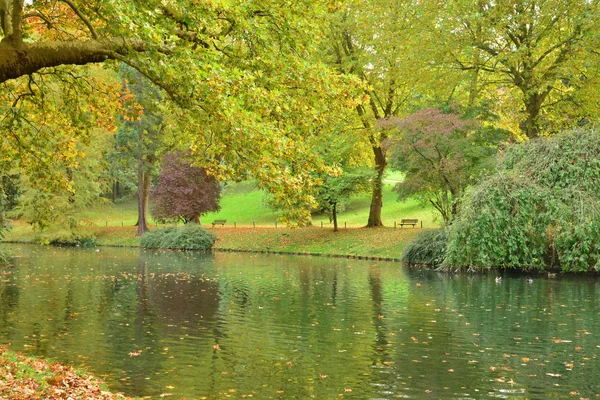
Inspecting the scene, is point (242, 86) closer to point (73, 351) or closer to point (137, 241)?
point (73, 351)

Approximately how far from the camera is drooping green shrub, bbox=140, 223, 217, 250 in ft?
152

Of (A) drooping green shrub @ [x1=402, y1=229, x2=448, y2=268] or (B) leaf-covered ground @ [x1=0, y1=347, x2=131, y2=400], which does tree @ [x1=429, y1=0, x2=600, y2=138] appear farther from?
(B) leaf-covered ground @ [x1=0, y1=347, x2=131, y2=400]

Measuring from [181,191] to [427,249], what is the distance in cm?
→ 2459

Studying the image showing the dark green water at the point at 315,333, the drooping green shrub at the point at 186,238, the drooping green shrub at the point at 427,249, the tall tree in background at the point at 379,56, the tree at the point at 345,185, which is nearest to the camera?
the dark green water at the point at 315,333

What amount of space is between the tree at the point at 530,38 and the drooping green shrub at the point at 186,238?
22.3 metres

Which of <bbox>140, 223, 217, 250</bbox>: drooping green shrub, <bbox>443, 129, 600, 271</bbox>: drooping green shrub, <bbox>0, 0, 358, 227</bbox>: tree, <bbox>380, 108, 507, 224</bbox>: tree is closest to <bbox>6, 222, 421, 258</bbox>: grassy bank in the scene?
<bbox>140, 223, 217, 250</bbox>: drooping green shrub

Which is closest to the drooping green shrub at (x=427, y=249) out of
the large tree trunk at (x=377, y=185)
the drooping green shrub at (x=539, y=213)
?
the drooping green shrub at (x=539, y=213)

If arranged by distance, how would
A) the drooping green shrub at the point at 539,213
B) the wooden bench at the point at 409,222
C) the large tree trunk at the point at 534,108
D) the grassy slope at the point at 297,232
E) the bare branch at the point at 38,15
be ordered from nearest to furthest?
1. the bare branch at the point at 38,15
2. the drooping green shrub at the point at 539,213
3. the large tree trunk at the point at 534,108
4. the grassy slope at the point at 297,232
5. the wooden bench at the point at 409,222

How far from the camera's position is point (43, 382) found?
9.52 meters

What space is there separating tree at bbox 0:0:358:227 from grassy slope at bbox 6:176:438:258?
961 inches

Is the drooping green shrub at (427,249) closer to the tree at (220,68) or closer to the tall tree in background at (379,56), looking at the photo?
the tall tree in background at (379,56)

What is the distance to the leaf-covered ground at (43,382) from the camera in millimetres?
8930

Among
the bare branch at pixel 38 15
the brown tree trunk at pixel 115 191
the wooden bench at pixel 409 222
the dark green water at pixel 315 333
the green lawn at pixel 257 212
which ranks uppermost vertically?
the brown tree trunk at pixel 115 191

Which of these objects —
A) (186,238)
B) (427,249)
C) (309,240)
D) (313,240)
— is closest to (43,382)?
(427,249)
